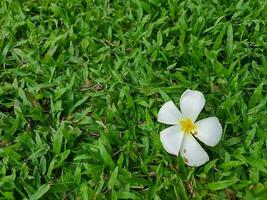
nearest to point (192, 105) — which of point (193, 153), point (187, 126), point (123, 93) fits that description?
point (187, 126)

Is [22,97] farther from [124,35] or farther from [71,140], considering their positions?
[124,35]

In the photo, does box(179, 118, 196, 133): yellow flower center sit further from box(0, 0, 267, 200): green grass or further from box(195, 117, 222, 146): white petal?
box(0, 0, 267, 200): green grass

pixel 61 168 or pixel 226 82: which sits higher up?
pixel 226 82

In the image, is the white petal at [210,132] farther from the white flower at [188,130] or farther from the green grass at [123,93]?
the green grass at [123,93]

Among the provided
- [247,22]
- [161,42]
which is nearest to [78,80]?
[161,42]

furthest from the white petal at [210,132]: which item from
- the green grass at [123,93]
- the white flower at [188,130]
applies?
the green grass at [123,93]

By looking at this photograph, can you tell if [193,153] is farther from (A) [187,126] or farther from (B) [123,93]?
(B) [123,93]

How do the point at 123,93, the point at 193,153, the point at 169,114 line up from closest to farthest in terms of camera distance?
1. the point at 193,153
2. the point at 169,114
3. the point at 123,93
